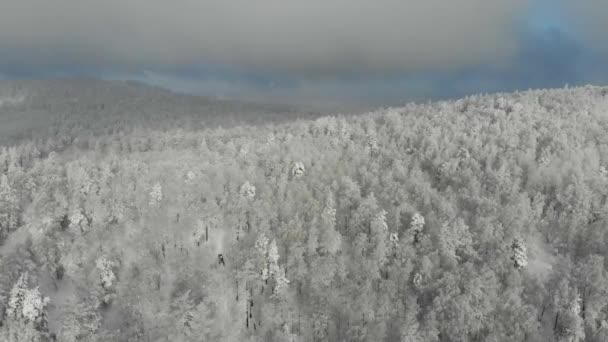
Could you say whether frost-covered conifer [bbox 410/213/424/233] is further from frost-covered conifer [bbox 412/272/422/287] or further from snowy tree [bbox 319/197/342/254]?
snowy tree [bbox 319/197/342/254]

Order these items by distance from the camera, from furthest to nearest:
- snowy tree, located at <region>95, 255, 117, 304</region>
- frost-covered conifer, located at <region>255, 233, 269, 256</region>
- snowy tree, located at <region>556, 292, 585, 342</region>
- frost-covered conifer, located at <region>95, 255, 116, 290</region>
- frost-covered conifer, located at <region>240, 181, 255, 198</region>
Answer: frost-covered conifer, located at <region>240, 181, 255, 198</region> → frost-covered conifer, located at <region>255, 233, 269, 256</region> → frost-covered conifer, located at <region>95, 255, 116, 290</region> → snowy tree, located at <region>95, 255, 117, 304</region> → snowy tree, located at <region>556, 292, 585, 342</region>

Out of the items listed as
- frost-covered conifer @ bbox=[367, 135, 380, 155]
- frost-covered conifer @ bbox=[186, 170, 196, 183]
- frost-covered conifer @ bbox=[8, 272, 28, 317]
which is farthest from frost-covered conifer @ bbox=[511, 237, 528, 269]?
frost-covered conifer @ bbox=[8, 272, 28, 317]

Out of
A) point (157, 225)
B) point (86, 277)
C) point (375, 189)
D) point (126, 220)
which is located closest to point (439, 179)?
point (375, 189)

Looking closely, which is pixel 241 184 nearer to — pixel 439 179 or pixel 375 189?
pixel 375 189

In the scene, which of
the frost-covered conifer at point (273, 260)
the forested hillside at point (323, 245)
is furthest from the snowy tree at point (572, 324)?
the frost-covered conifer at point (273, 260)

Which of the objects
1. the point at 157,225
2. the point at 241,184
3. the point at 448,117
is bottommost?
the point at 157,225
